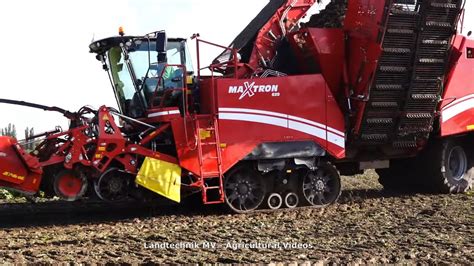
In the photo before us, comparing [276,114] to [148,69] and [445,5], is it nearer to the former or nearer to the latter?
[148,69]

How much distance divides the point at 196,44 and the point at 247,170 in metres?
1.95

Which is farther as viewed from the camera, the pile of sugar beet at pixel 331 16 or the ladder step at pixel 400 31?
the pile of sugar beet at pixel 331 16

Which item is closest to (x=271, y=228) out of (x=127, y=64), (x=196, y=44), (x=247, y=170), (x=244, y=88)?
(x=247, y=170)

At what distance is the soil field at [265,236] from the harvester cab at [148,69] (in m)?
1.64

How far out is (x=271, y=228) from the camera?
6898 millimetres

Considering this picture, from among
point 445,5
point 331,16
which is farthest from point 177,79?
point 445,5

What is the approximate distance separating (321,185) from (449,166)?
2.86 metres

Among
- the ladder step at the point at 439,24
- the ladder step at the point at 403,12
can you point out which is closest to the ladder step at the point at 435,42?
the ladder step at the point at 439,24

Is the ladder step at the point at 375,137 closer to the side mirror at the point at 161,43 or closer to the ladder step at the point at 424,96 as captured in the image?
the ladder step at the point at 424,96

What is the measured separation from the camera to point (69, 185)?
737cm

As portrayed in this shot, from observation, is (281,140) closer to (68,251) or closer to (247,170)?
(247,170)

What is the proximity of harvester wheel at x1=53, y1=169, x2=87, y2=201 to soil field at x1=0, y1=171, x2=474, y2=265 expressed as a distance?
0.39 m

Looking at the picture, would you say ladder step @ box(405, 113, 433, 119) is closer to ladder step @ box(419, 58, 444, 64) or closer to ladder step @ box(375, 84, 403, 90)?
ladder step @ box(375, 84, 403, 90)

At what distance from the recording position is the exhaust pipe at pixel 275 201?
333 inches
